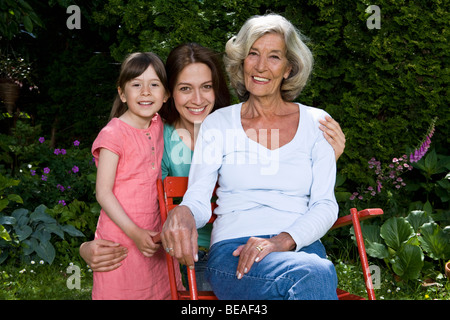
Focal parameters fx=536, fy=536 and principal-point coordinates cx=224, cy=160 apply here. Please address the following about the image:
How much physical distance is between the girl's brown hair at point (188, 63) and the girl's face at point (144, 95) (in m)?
0.17

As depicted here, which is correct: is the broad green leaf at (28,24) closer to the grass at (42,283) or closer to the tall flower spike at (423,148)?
the grass at (42,283)

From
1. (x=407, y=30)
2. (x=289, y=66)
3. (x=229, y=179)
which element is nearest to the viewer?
(x=229, y=179)

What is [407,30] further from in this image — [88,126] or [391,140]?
[88,126]

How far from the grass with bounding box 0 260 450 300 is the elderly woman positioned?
1272 millimetres

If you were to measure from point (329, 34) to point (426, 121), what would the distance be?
101cm

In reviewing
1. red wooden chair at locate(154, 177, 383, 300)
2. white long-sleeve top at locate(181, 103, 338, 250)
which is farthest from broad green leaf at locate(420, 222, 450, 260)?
white long-sleeve top at locate(181, 103, 338, 250)

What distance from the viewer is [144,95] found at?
2.64 meters

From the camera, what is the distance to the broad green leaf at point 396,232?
3625 mm

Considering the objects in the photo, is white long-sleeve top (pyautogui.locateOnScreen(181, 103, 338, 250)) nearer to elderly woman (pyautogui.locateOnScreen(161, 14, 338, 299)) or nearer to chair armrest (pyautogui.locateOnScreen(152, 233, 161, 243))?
elderly woman (pyautogui.locateOnScreen(161, 14, 338, 299))

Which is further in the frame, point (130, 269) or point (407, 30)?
point (407, 30)

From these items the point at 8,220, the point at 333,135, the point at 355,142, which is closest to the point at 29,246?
the point at 8,220

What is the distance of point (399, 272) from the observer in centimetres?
352
